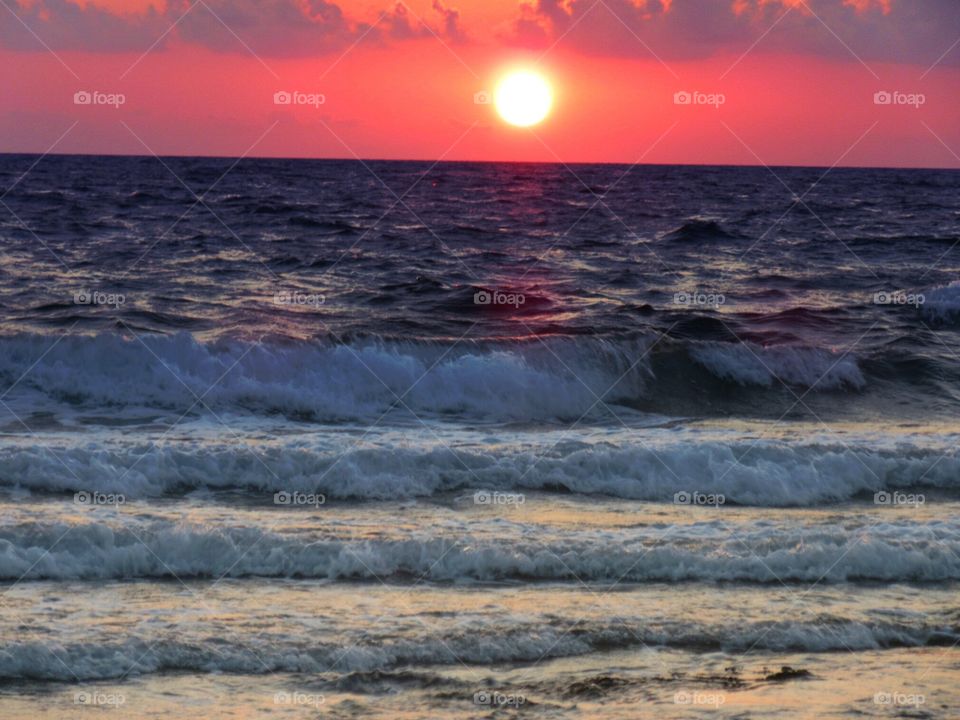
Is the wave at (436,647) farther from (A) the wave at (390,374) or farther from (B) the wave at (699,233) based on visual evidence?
(B) the wave at (699,233)

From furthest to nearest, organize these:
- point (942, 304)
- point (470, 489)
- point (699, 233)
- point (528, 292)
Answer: point (699, 233)
point (528, 292)
point (942, 304)
point (470, 489)

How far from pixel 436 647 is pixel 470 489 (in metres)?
4.33

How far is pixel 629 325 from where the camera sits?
2181 cm

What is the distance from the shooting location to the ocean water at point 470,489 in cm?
734

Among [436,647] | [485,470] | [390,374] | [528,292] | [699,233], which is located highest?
[699,233]

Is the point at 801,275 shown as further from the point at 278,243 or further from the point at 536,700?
the point at 536,700

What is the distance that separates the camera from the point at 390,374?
17828 millimetres

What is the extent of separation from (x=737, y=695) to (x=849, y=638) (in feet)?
4.91

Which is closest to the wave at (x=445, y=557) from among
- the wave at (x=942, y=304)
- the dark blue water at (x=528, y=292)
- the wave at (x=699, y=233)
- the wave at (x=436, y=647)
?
the wave at (x=436, y=647)

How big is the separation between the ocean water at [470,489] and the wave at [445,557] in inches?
1.4

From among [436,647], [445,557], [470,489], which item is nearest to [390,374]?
[470,489]

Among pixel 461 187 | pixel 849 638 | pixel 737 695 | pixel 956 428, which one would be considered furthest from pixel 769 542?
pixel 461 187

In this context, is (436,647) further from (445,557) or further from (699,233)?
(699,233)

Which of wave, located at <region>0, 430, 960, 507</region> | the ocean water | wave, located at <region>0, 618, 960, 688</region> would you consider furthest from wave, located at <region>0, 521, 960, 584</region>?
wave, located at <region>0, 430, 960, 507</region>
